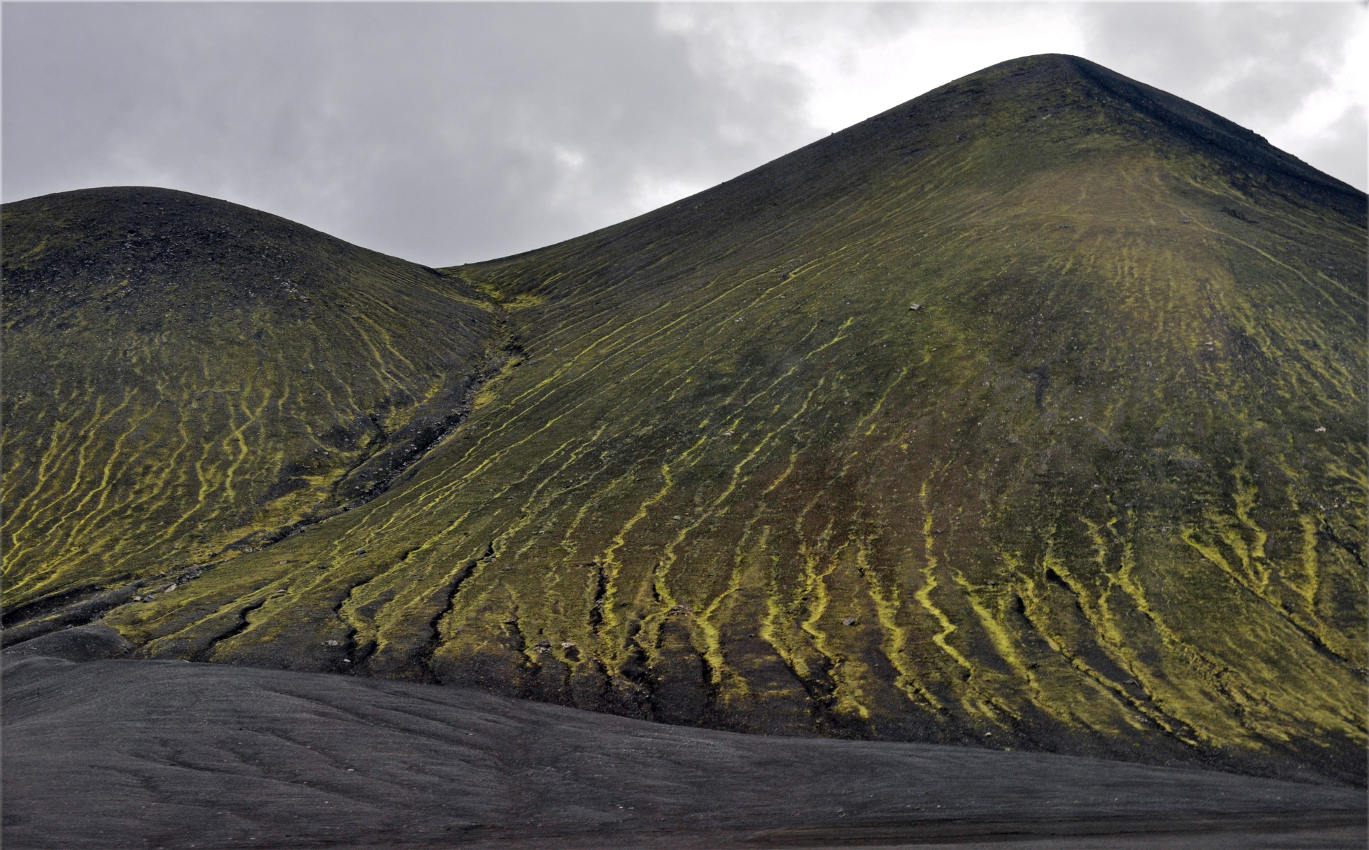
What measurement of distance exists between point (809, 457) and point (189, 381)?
26474 mm

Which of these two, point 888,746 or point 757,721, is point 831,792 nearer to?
point 888,746

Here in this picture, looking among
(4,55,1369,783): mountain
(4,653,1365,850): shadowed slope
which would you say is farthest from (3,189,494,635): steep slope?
(4,653,1365,850): shadowed slope

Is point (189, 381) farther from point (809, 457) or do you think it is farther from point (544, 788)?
point (544, 788)

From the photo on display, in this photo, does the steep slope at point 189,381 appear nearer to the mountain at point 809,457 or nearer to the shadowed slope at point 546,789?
the mountain at point 809,457

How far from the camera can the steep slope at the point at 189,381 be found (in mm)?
33719

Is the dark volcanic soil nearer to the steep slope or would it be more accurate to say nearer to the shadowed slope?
the shadowed slope

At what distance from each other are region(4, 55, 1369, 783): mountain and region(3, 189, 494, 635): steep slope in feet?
0.68

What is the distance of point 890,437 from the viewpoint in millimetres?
31281

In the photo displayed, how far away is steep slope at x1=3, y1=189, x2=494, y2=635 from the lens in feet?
111

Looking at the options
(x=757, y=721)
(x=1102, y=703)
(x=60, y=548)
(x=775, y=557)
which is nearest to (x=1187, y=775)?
(x=1102, y=703)

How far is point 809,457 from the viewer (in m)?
31.5

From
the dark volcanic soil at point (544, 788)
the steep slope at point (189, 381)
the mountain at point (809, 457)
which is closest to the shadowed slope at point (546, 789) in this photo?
the dark volcanic soil at point (544, 788)

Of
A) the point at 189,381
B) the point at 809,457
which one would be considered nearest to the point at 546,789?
the point at 809,457

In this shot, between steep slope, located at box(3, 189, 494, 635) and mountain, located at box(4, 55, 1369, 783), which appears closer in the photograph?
mountain, located at box(4, 55, 1369, 783)
